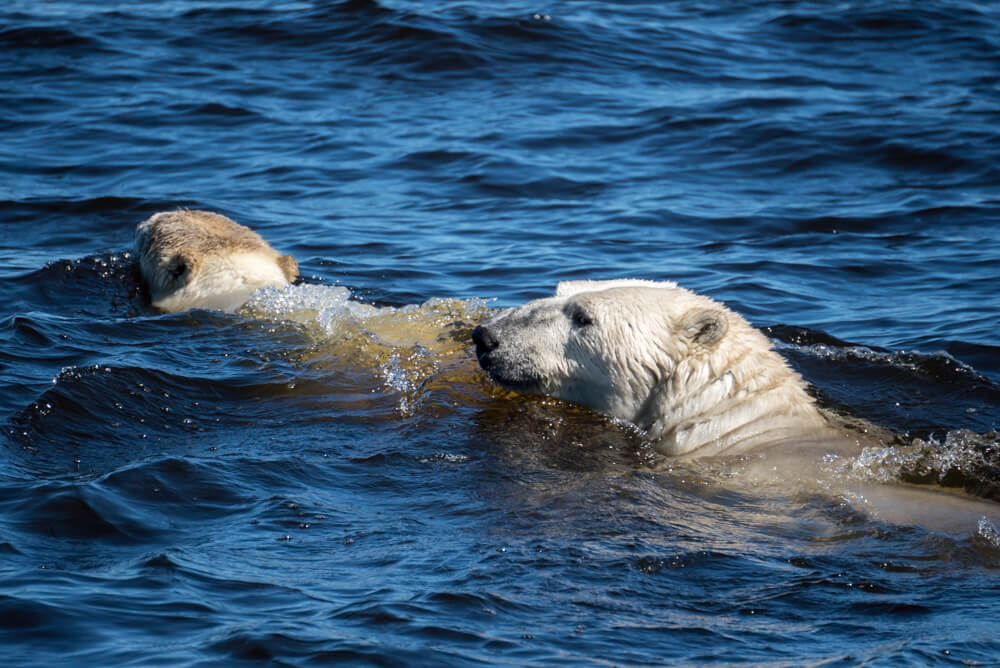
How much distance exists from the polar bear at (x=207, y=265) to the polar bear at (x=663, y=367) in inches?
92.3

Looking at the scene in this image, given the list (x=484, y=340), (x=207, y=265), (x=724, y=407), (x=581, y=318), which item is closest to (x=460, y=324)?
(x=484, y=340)

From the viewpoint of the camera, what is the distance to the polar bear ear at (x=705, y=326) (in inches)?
239

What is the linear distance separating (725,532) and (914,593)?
903mm

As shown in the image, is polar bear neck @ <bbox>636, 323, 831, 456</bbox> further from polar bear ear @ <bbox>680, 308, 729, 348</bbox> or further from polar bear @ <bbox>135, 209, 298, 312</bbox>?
polar bear @ <bbox>135, 209, 298, 312</bbox>

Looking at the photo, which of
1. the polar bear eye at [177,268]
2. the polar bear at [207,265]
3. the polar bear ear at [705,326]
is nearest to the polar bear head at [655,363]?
the polar bear ear at [705,326]

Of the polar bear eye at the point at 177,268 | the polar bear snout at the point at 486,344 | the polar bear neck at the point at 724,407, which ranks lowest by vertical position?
the polar bear neck at the point at 724,407

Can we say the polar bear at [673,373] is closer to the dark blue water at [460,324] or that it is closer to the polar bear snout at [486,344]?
the polar bear snout at [486,344]

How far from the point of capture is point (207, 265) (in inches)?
327

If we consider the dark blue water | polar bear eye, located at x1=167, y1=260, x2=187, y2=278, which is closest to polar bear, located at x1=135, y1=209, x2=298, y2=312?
polar bear eye, located at x1=167, y1=260, x2=187, y2=278

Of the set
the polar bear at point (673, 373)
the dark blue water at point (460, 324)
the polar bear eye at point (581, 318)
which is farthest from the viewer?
the polar bear eye at point (581, 318)

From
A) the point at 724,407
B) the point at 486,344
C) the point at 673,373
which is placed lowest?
the point at 724,407

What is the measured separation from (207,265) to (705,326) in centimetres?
385

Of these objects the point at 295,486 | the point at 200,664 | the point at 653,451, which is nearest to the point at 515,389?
the point at 653,451

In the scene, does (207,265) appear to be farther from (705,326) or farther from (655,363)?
(705,326)
